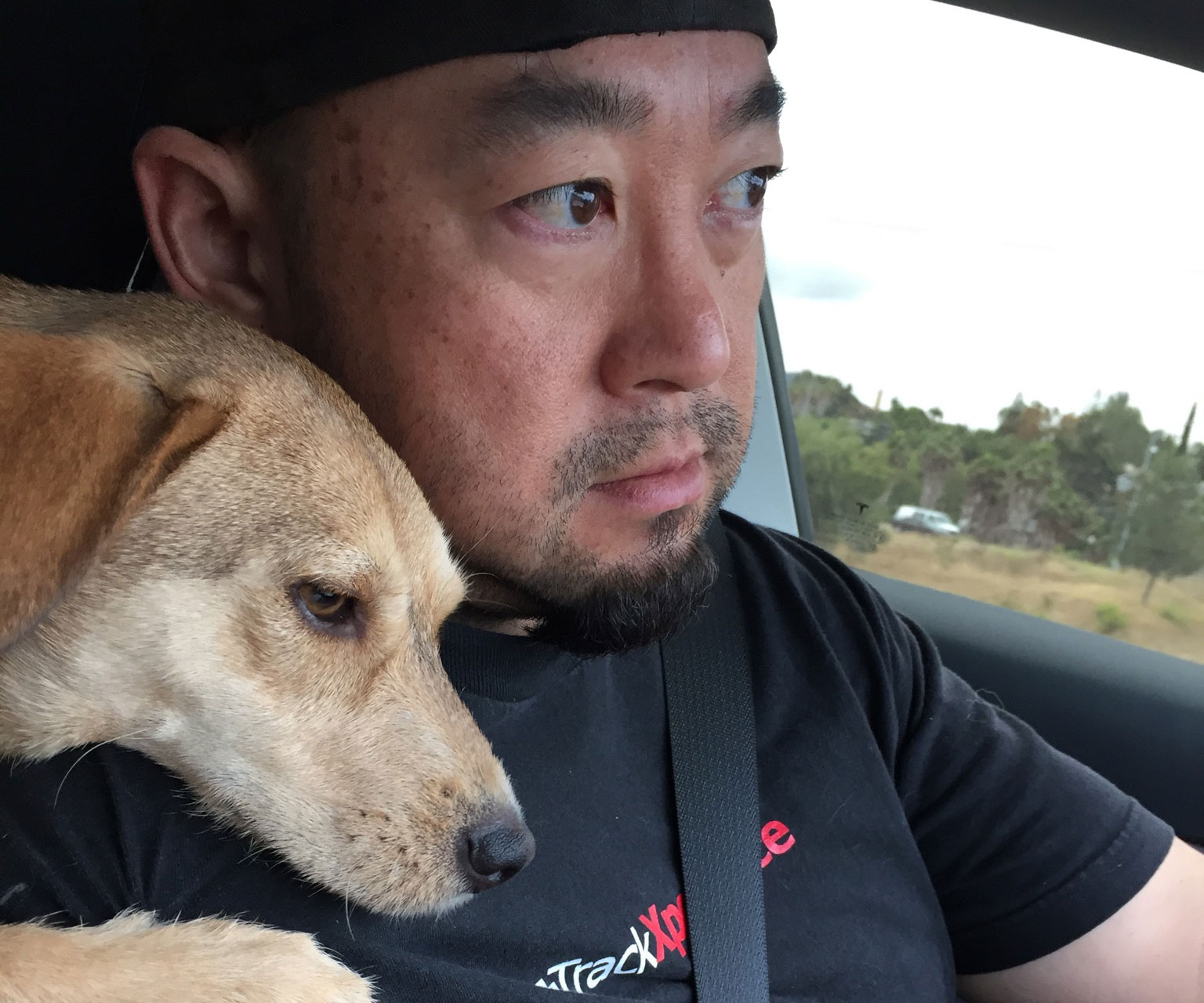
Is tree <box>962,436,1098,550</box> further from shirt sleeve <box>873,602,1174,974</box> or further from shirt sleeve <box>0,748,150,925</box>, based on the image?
shirt sleeve <box>0,748,150,925</box>

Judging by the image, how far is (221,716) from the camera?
1327 millimetres

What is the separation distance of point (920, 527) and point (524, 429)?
2295 millimetres

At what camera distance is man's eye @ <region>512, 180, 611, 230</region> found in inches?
60.4

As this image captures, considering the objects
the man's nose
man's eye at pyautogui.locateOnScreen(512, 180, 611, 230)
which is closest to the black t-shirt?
the man's nose

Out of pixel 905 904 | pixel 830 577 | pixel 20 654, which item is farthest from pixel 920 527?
pixel 20 654

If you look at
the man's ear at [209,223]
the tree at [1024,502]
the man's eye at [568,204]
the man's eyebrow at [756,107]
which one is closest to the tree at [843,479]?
the tree at [1024,502]

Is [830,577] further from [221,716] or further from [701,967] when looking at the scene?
[221,716]

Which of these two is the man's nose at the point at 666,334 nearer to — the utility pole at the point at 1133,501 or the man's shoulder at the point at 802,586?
the man's shoulder at the point at 802,586

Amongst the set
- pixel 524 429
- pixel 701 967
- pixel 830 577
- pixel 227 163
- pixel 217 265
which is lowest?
pixel 701 967

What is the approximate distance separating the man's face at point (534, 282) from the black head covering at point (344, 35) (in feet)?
0.09

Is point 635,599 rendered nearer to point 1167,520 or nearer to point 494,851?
point 494,851

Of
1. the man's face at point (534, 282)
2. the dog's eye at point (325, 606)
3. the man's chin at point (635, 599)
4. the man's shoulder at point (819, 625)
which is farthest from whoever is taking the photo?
the man's shoulder at point (819, 625)

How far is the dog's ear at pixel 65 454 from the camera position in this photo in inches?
45.6

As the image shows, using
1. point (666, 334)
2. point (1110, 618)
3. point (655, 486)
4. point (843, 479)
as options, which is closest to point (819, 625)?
point (655, 486)
